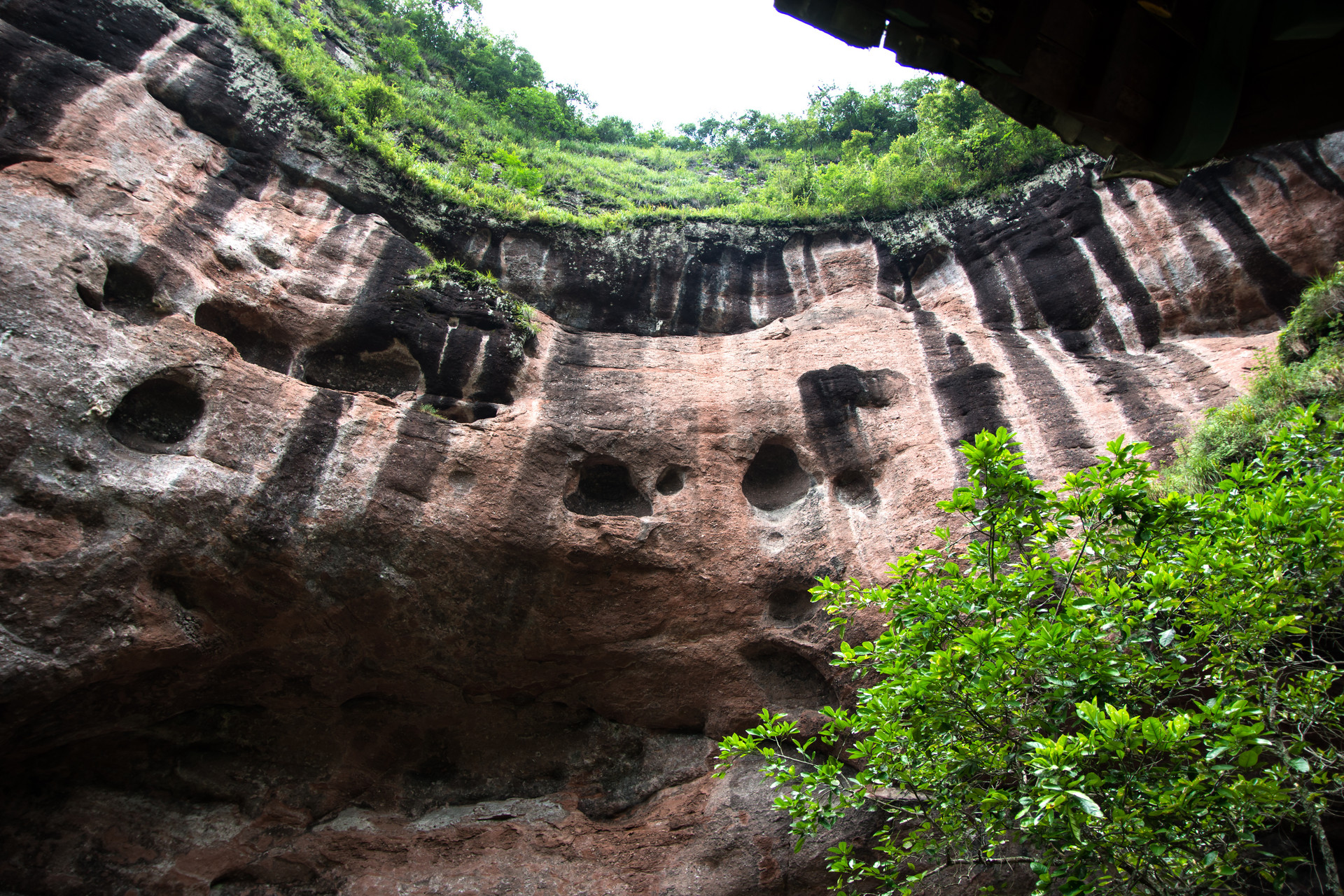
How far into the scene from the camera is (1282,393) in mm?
7844

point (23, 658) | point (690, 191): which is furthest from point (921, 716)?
point (690, 191)

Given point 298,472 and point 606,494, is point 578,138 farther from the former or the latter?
point 298,472

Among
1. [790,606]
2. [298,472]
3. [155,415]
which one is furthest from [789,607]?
[155,415]

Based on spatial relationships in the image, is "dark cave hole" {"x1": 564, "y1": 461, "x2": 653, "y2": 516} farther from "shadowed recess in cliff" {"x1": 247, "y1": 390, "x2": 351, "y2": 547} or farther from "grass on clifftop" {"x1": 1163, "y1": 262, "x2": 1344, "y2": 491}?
"grass on clifftop" {"x1": 1163, "y1": 262, "x2": 1344, "y2": 491}

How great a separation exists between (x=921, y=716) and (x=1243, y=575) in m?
2.46

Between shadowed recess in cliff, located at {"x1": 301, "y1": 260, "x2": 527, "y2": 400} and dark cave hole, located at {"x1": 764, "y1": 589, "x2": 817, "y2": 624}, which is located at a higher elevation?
shadowed recess in cliff, located at {"x1": 301, "y1": 260, "x2": 527, "y2": 400}

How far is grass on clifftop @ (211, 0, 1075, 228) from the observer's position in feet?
44.3

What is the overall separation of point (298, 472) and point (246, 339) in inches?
104

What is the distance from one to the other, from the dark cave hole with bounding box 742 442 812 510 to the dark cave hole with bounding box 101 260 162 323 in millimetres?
8046

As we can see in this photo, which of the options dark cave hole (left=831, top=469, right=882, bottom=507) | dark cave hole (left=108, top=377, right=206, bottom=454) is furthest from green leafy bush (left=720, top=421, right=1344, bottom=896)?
dark cave hole (left=108, top=377, right=206, bottom=454)

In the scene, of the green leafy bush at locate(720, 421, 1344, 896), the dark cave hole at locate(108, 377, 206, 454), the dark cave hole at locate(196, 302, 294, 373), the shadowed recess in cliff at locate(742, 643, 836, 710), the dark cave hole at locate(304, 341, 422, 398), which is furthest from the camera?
the dark cave hole at locate(304, 341, 422, 398)

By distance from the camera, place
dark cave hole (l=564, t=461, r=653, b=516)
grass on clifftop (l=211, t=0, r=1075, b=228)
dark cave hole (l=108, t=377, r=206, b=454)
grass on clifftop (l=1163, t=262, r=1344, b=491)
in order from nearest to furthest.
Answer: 1. grass on clifftop (l=1163, t=262, r=1344, b=491)
2. dark cave hole (l=108, t=377, r=206, b=454)
3. dark cave hole (l=564, t=461, r=653, b=516)
4. grass on clifftop (l=211, t=0, r=1075, b=228)

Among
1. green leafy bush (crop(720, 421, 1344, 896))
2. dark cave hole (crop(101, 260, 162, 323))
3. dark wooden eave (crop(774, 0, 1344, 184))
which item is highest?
dark cave hole (crop(101, 260, 162, 323))

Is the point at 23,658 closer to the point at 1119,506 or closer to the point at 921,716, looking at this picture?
the point at 921,716
